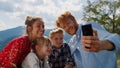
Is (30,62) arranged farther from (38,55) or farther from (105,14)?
(105,14)

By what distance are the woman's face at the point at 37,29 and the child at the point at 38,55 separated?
102mm

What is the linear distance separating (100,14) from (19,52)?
1180 inches

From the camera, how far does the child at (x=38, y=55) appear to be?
3584 mm

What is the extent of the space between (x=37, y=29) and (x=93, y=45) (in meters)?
1.44

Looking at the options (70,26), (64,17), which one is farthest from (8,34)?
(70,26)

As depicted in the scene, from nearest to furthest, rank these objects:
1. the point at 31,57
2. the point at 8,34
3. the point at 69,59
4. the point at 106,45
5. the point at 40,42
Answer: the point at 106,45
the point at 31,57
the point at 40,42
the point at 69,59
the point at 8,34

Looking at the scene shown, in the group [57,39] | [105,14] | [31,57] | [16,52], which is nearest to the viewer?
[16,52]

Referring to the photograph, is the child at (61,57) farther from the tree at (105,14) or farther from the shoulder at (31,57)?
the tree at (105,14)


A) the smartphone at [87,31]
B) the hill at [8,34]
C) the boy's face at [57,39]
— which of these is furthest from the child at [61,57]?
the hill at [8,34]

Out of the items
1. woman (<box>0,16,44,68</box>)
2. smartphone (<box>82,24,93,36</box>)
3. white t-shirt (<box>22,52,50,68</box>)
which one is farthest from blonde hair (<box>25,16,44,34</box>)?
smartphone (<box>82,24,93,36</box>)

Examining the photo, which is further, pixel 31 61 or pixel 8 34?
pixel 8 34

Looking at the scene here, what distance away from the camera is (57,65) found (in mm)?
4770

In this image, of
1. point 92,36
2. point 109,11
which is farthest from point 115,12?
point 92,36

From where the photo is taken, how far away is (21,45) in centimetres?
345
